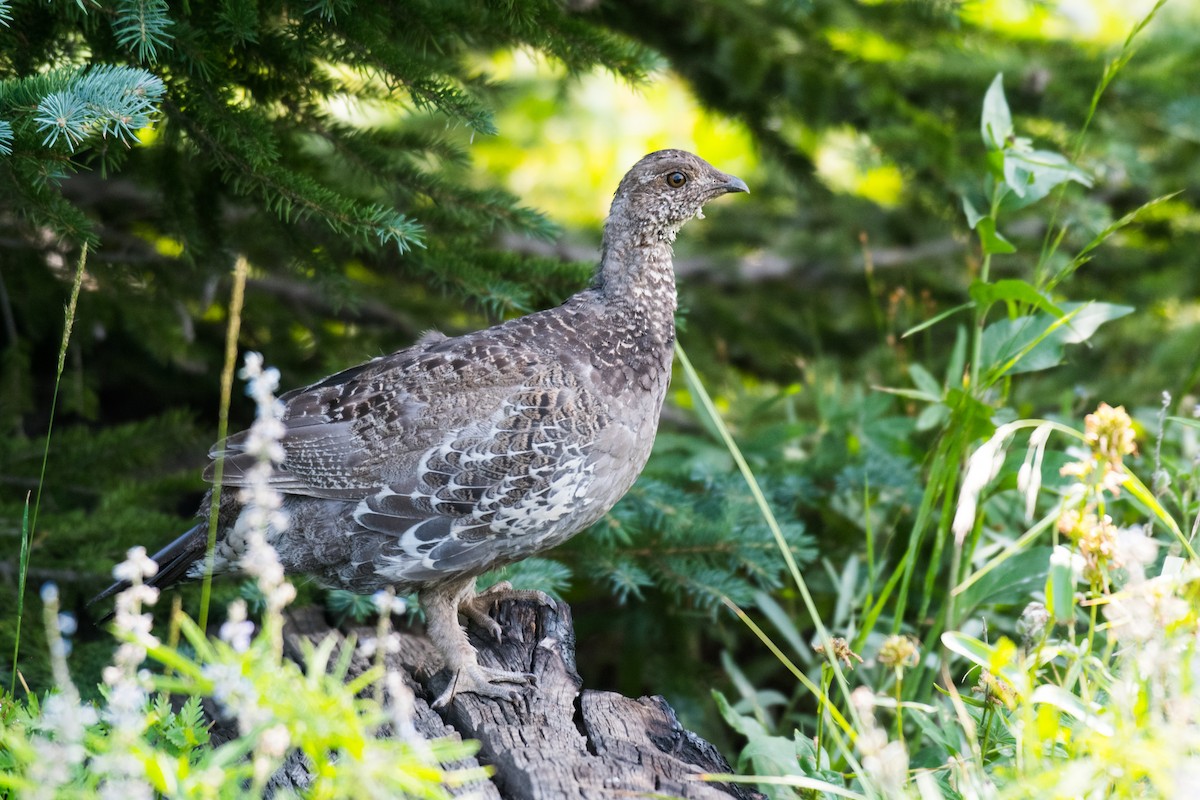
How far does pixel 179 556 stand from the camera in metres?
3.23

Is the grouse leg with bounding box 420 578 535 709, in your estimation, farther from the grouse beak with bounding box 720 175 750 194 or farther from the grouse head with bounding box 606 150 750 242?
the grouse beak with bounding box 720 175 750 194

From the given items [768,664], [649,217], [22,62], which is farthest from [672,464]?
[22,62]

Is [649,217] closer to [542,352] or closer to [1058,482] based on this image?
[542,352]

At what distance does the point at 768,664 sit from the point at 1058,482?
1406mm

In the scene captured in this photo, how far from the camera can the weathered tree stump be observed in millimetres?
2409

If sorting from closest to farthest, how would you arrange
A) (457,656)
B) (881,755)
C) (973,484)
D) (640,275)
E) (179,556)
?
(881,755) → (973,484) → (457,656) → (179,556) → (640,275)

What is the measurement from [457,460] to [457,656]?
1.83 feet

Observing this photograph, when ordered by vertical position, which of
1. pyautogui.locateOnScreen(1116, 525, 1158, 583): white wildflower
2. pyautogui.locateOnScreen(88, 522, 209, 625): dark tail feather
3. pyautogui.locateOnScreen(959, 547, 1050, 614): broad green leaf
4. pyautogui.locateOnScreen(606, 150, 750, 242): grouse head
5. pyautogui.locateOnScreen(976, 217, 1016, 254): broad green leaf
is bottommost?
pyautogui.locateOnScreen(1116, 525, 1158, 583): white wildflower

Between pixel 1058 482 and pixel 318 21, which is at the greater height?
pixel 318 21

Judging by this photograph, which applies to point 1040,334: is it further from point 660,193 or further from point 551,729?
point 551,729

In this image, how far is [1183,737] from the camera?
5.97ft

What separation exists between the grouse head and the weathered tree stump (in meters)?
1.16

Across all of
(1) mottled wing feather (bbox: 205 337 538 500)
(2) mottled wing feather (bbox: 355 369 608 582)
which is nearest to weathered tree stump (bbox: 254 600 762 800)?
(2) mottled wing feather (bbox: 355 369 608 582)

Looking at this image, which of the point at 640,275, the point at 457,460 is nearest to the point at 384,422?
the point at 457,460
